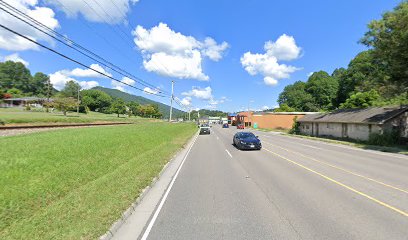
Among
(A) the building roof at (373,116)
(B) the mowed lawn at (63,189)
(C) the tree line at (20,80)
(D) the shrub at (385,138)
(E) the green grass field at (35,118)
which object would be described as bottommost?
(B) the mowed lawn at (63,189)

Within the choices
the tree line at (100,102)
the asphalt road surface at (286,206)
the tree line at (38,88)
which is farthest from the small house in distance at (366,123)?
the tree line at (38,88)

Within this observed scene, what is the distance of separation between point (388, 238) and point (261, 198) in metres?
3.51

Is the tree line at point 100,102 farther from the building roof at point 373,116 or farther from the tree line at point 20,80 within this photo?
the building roof at point 373,116

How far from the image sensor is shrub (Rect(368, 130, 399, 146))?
28.6 meters

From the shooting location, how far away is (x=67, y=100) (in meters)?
81.3

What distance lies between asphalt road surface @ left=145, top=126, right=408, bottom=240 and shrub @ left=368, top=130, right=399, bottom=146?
17.9 metres

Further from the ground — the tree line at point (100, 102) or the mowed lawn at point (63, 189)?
the tree line at point (100, 102)

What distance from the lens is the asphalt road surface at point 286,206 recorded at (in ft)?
19.6

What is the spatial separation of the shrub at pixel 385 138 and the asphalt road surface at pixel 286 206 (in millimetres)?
17879

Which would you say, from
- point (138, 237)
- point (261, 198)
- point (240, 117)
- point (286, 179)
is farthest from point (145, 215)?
point (240, 117)

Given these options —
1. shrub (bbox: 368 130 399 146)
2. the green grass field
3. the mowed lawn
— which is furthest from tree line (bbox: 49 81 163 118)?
the mowed lawn

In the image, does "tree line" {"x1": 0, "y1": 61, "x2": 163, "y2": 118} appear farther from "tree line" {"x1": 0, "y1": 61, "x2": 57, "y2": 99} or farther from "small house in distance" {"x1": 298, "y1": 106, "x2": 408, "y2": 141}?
"small house in distance" {"x1": 298, "y1": 106, "x2": 408, "y2": 141}

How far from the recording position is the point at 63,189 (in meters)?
9.84

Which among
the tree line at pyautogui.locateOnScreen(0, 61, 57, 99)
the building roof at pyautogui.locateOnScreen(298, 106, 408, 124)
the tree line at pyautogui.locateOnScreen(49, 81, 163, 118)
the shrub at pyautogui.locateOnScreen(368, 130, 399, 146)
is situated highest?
the tree line at pyautogui.locateOnScreen(0, 61, 57, 99)
